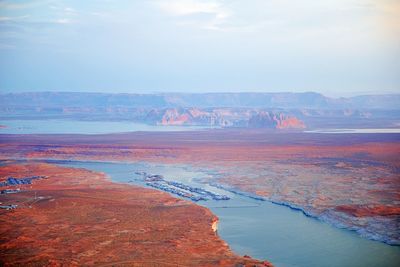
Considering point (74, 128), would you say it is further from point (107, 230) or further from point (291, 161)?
point (107, 230)

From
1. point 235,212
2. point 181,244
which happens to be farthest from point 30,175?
point 181,244

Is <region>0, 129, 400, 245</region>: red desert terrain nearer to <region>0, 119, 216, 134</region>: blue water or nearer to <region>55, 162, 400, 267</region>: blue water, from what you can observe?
<region>55, 162, 400, 267</region>: blue water

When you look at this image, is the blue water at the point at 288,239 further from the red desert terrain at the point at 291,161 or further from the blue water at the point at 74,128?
the blue water at the point at 74,128

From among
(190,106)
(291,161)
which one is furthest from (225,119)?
(291,161)

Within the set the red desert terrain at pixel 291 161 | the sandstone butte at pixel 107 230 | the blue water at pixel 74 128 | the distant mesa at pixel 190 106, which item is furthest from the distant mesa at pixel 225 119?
the sandstone butte at pixel 107 230

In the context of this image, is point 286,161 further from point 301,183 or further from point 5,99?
point 5,99

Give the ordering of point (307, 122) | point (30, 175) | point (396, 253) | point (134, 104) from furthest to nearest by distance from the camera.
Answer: point (134, 104) → point (307, 122) → point (30, 175) → point (396, 253)
